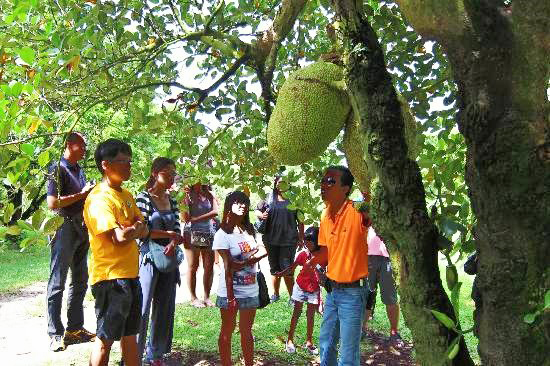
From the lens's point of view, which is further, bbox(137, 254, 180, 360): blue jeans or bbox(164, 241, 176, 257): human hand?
bbox(137, 254, 180, 360): blue jeans

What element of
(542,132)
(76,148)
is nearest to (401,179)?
(542,132)

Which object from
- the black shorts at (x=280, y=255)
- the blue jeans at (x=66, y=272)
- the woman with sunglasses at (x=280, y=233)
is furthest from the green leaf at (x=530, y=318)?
the black shorts at (x=280, y=255)

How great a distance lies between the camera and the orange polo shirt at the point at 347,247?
281 centimetres

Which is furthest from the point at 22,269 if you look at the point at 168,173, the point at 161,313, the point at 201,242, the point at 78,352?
the point at 168,173

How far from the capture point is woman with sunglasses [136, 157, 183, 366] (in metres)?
3.22

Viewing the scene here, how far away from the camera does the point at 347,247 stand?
9.33 feet

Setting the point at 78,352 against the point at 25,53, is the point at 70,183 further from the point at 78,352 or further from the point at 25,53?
the point at 25,53

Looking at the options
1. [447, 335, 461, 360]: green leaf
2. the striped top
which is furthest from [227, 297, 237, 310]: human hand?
[447, 335, 461, 360]: green leaf

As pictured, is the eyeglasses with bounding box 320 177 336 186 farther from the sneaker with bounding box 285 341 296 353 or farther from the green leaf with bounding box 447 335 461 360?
the green leaf with bounding box 447 335 461 360

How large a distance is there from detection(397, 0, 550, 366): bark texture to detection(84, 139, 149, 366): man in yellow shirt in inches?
78.9

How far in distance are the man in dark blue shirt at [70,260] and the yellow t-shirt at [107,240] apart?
82cm

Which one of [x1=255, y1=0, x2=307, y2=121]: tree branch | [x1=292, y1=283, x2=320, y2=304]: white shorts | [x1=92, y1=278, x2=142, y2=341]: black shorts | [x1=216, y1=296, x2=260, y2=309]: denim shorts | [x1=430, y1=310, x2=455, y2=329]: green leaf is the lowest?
[x1=292, y1=283, x2=320, y2=304]: white shorts

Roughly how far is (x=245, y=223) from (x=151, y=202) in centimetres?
70

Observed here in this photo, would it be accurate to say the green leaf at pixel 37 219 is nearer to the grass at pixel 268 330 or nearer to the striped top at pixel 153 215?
the striped top at pixel 153 215
